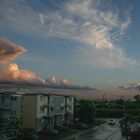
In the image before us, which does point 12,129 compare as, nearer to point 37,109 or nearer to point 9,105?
point 9,105

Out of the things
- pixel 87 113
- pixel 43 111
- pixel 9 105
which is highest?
pixel 9 105

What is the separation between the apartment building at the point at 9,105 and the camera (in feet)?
202

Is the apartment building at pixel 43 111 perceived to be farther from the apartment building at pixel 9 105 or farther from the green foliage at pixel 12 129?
the green foliage at pixel 12 129

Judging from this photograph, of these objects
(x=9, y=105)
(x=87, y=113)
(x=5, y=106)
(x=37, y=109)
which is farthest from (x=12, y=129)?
(x=87, y=113)

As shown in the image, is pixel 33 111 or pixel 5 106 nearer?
pixel 5 106

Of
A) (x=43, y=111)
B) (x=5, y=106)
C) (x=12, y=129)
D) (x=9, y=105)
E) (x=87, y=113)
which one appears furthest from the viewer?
(x=87, y=113)

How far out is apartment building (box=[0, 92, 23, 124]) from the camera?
6144 cm

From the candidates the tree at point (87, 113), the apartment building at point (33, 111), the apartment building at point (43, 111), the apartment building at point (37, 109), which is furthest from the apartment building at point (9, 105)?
the tree at point (87, 113)

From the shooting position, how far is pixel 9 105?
63094mm

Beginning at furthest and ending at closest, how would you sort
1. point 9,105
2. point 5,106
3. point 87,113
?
point 87,113
point 9,105
point 5,106

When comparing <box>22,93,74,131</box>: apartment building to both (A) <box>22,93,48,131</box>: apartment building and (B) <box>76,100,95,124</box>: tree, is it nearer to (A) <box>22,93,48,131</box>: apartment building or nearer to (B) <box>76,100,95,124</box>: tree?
(A) <box>22,93,48,131</box>: apartment building

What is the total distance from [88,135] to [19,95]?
1808 centimetres

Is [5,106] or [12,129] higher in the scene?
[5,106]

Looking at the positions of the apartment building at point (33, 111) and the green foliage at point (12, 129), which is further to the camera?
the apartment building at point (33, 111)
